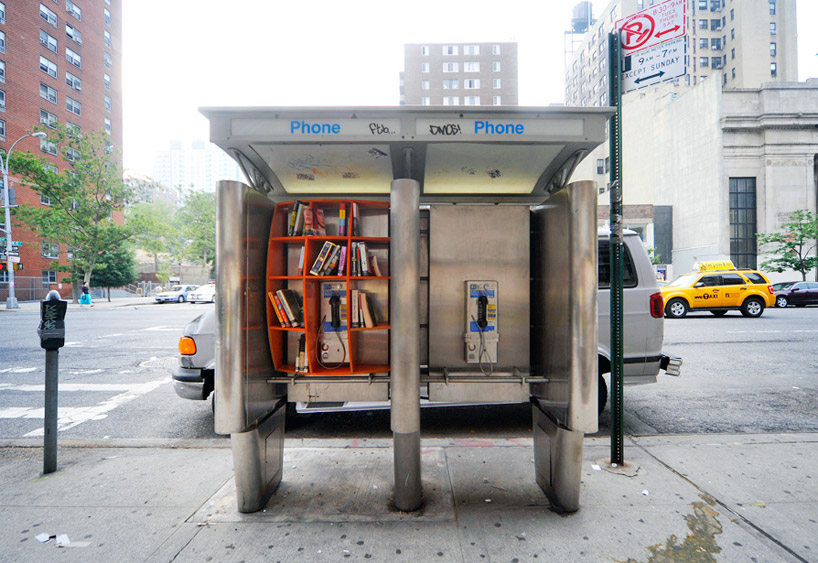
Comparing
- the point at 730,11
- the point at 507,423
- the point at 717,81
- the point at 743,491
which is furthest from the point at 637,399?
the point at 730,11

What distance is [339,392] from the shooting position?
3.18 meters

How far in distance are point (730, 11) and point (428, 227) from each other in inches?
2895

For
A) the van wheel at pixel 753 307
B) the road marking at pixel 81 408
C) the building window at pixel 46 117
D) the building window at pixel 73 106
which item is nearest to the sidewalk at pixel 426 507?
the road marking at pixel 81 408

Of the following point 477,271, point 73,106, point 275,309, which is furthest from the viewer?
point 73,106

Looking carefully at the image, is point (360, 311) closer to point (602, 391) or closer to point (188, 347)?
point (188, 347)

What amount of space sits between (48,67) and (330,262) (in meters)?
47.2

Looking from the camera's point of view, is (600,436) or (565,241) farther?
(600,436)

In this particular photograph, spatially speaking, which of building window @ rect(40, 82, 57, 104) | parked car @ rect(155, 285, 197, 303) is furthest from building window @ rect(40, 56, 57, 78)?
parked car @ rect(155, 285, 197, 303)

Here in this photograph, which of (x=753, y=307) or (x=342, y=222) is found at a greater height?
(x=342, y=222)

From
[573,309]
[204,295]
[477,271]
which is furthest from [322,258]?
[204,295]

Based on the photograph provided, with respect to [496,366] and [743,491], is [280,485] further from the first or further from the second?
[743,491]

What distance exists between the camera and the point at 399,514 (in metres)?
2.96

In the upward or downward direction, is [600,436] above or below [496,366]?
below

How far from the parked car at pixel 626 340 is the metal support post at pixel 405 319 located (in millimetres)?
1494
